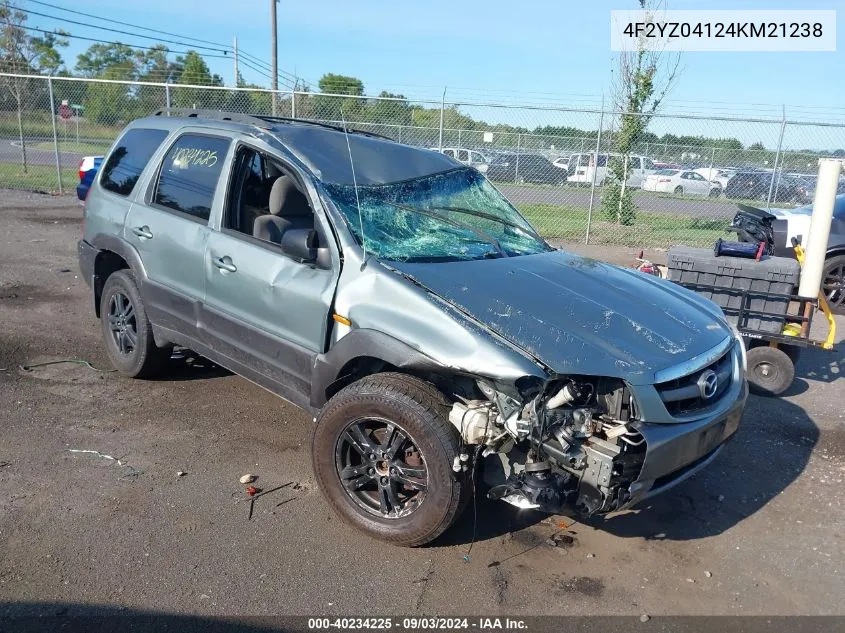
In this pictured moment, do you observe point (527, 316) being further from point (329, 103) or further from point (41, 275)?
point (329, 103)

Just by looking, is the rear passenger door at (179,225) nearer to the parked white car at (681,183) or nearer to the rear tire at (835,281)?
the rear tire at (835,281)

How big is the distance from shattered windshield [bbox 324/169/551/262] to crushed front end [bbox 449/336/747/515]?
1.05 meters

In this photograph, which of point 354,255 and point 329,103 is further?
point 329,103

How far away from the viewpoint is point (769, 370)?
591 centimetres

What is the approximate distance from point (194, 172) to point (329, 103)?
34.1 ft

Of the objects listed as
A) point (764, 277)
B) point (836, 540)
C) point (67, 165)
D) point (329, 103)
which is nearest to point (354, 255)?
point (836, 540)

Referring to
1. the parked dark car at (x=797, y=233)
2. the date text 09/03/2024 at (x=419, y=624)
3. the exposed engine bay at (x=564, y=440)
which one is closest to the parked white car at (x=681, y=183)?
the parked dark car at (x=797, y=233)

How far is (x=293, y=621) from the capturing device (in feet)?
9.73

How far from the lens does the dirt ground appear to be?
10.4 ft

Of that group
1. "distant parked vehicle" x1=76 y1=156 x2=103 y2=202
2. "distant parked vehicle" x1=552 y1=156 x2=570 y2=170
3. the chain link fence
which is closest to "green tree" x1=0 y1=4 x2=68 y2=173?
the chain link fence

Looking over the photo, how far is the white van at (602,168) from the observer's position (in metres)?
14.6

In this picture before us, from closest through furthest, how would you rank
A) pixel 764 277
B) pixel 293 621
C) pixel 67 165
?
pixel 293 621 → pixel 764 277 → pixel 67 165

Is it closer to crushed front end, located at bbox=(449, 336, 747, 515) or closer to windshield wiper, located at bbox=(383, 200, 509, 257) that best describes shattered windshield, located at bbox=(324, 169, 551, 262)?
windshield wiper, located at bbox=(383, 200, 509, 257)

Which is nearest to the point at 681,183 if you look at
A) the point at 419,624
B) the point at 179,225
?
the point at 179,225
